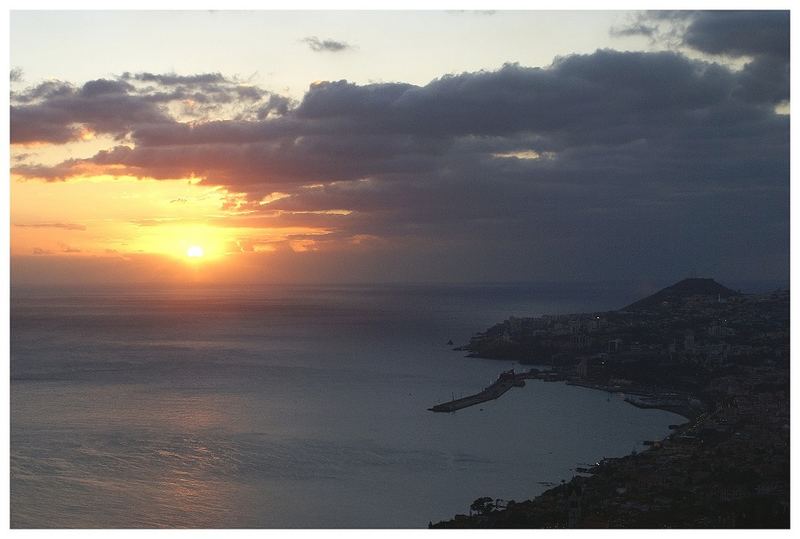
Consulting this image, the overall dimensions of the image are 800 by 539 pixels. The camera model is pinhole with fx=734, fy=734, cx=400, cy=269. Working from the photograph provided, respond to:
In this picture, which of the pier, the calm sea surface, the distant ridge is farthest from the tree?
the distant ridge

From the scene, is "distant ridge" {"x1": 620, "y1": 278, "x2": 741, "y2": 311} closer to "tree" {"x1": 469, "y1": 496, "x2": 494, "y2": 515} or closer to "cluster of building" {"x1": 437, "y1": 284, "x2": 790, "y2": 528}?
"cluster of building" {"x1": 437, "y1": 284, "x2": 790, "y2": 528}

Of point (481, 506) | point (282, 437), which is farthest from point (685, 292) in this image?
point (481, 506)

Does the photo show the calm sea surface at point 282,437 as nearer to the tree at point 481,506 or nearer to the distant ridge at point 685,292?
the tree at point 481,506

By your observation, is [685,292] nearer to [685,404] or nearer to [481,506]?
[685,404]

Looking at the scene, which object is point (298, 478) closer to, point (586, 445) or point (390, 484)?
point (390, 484)

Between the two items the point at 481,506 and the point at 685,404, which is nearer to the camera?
the point at 481,506

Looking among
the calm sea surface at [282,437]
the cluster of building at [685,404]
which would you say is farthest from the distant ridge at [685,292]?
the calm sea surface at [282,437]
